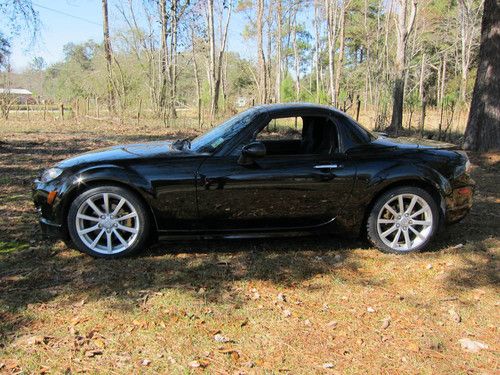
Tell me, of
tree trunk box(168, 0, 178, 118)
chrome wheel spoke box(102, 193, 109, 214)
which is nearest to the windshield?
chrome wheel spoke box(102, 193, 109, 214)

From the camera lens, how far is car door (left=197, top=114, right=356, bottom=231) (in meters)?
4.24

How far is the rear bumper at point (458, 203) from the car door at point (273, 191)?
42.3 inches

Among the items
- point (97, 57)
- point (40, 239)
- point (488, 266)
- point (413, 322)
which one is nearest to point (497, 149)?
point (488, 266)

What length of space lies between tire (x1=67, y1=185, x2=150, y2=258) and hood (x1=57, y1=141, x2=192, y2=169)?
1.02 feet

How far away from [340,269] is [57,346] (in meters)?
2.46

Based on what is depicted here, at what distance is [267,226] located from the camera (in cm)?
439

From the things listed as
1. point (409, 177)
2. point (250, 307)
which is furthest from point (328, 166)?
point (250, 307)

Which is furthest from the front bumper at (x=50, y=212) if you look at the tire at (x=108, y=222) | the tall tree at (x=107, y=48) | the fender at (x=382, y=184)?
the tall tree at (x=107, y=48)

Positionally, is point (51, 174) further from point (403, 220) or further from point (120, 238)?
point (403, 220)

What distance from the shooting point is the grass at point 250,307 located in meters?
2.82

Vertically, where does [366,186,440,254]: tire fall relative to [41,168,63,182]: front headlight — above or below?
below

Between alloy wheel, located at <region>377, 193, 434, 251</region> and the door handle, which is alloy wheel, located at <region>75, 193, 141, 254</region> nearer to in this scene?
the door handle

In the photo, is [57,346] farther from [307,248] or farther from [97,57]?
[97,57]

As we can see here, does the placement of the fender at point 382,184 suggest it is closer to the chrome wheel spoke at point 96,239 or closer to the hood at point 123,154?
the hood at point 123,154
